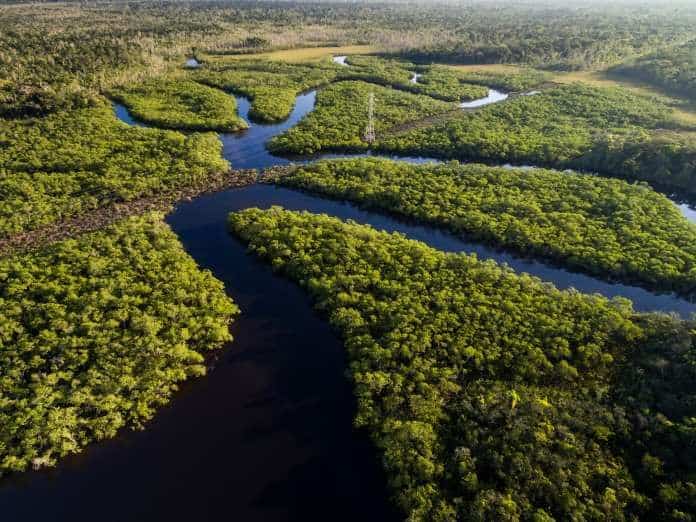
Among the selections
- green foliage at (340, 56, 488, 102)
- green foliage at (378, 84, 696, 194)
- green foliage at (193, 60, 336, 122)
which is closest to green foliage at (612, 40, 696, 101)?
green foliage at (378, 84, 696, 194)

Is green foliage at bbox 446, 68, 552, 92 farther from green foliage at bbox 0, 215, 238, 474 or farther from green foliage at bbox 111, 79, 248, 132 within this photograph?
green foliage at bbox 0, 215, 238, 474

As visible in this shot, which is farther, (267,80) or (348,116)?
(267,80)

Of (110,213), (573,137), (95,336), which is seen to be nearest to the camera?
(95,336)

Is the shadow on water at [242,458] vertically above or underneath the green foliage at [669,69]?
underneath

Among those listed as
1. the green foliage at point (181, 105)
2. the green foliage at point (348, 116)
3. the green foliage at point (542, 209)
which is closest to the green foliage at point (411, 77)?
the green foliage at point (348, 116)

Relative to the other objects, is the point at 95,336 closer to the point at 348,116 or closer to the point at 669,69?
the point at 348,116

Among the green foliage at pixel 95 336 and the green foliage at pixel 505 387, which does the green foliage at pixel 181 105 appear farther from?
the green foliage at pixel 505 387

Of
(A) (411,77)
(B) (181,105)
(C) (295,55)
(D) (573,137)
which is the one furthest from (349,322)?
(C) (295,55)
